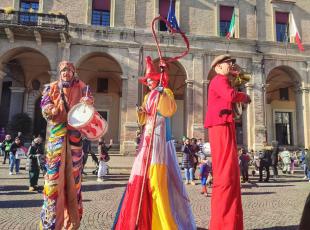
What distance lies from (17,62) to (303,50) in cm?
2102

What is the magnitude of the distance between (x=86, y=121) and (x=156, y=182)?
1.10m

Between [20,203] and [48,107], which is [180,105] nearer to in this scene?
[20,203]

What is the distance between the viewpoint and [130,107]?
18.5m

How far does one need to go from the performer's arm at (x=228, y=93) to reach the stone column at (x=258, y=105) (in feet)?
57.2

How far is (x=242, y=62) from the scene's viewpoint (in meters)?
20.3

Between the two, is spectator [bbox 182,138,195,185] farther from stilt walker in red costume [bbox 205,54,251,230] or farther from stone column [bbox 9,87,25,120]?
stone column [bbox 9,87,25,120]

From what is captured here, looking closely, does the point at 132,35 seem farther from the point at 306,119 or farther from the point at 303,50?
the point at 306,119

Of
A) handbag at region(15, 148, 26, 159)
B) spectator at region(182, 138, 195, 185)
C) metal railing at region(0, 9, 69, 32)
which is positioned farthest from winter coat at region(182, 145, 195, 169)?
metal railing at region(0, 9, 69, 32)

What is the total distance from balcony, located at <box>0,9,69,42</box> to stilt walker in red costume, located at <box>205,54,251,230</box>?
16.1 metres

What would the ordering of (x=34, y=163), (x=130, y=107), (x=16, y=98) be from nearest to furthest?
(x=34, y=163) → (x=130, y=107) → (x=16, y=98)

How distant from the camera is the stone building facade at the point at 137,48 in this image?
59.2 ft

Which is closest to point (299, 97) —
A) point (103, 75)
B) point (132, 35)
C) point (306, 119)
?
point (306, 119)

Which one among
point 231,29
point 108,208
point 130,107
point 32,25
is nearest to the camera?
point 108,208

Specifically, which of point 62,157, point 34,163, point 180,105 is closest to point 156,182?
point 62,157
